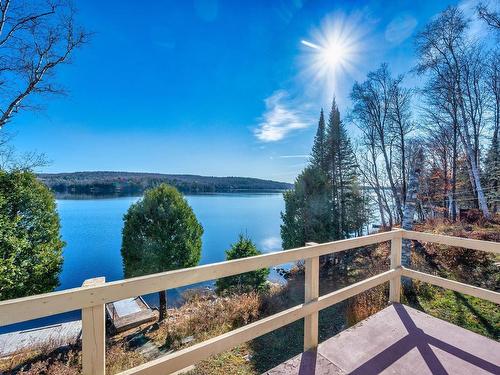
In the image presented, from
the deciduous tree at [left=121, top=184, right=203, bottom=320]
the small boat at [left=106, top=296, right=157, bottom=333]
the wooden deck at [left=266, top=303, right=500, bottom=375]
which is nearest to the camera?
the wooden deck at [left=266, top=303, right=500, bottom=375]

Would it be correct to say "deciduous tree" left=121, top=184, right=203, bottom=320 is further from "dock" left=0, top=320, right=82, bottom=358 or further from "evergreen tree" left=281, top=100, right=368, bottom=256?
"evergreen tree" left=281, top=100, right=368, bottom=256

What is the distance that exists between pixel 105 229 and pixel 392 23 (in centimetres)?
3766

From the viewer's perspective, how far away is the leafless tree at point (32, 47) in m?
8.23

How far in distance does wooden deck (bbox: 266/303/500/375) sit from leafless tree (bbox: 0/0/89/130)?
12.1m

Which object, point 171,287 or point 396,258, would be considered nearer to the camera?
point 171,287

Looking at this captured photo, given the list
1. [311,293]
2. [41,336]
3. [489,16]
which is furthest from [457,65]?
[41,336]

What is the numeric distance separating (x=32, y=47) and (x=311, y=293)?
1240 cm

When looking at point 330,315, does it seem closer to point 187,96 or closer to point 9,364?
point 9,364

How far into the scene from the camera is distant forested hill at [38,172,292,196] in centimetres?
3806

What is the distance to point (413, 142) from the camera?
16453 mm

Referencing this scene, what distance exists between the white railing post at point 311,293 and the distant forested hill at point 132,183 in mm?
29817

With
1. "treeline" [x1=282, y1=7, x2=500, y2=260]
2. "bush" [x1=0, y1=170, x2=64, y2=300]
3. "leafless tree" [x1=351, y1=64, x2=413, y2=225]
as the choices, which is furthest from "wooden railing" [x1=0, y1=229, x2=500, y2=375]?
"leafless tree" [x1=351, y1=64, x2=413, y2=225]

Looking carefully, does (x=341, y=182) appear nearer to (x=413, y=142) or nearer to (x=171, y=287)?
(x=413, y=142)

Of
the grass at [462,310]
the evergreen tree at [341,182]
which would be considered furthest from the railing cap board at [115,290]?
the evergreen tree at [341,182]
